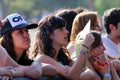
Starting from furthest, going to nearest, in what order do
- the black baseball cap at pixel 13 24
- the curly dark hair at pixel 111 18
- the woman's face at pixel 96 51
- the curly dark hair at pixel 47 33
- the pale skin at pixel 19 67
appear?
the curly dark hair at pixel 111 18, the woman's face at pixel 96 51, the curly dark hair at pixel 47 33, the black baseball cap at pixel 13 24, the pale skin at pixel 19 67

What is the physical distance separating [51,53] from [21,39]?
0.55m

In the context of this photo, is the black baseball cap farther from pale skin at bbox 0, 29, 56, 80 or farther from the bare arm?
the bare arm

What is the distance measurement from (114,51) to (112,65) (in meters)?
0.76

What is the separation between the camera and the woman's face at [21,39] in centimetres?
559

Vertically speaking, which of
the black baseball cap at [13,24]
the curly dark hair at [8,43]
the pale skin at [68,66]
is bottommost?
the pale skin at [68,66]

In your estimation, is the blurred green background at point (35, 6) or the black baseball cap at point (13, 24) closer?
the black baseball cap at point (13, 24)

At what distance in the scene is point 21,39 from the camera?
5621mm

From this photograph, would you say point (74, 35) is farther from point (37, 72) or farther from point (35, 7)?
point (35, 7)

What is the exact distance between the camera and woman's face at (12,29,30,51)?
5590mm

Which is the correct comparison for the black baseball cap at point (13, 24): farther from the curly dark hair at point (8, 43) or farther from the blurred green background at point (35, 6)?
the blurred green background at point (35, 6)

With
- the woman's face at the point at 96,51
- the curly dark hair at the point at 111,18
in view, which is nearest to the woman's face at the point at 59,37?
the woman's face at the point at 96,51

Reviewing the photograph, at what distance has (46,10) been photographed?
60.0 metres

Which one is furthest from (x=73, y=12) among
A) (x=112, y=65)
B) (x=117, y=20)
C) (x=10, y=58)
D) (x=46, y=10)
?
(x=46, y=10)

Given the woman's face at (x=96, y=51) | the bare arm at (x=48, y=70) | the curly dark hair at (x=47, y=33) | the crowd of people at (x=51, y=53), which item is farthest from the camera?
the woman's face at (x=96, y=51)
